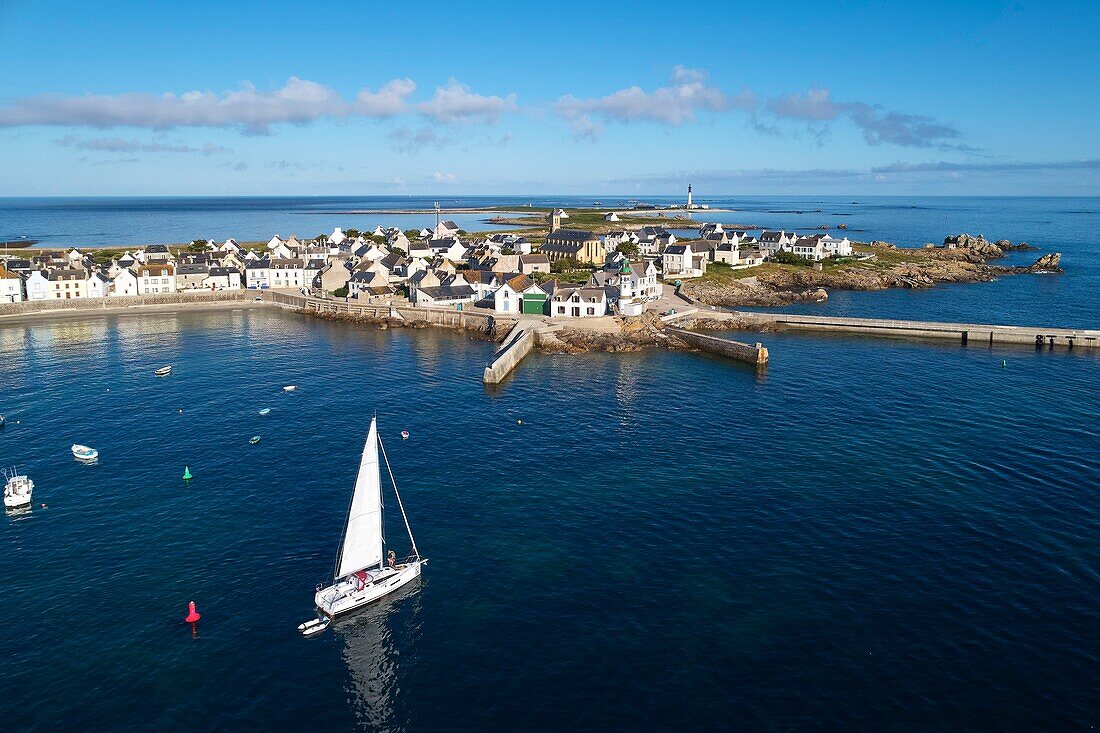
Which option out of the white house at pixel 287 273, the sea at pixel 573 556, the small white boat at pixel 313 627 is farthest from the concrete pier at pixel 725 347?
the white house at pixel 287 273

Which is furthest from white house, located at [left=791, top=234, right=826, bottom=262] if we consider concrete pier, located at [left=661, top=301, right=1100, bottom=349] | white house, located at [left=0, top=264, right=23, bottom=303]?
white house, located at [left=0, top=264, right=23, bottom=303]

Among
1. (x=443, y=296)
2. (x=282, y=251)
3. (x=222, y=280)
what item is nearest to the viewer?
(x=443, y=296)

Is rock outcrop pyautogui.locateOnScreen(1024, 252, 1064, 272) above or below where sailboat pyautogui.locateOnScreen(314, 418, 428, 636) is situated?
above

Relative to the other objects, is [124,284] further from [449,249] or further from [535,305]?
[535,305]

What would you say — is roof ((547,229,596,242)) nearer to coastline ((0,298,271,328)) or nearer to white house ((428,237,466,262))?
white house ((428,237,466,262))

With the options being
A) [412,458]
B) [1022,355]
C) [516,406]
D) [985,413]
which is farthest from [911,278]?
[412,458]

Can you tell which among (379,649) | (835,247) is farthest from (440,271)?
(835,247)
